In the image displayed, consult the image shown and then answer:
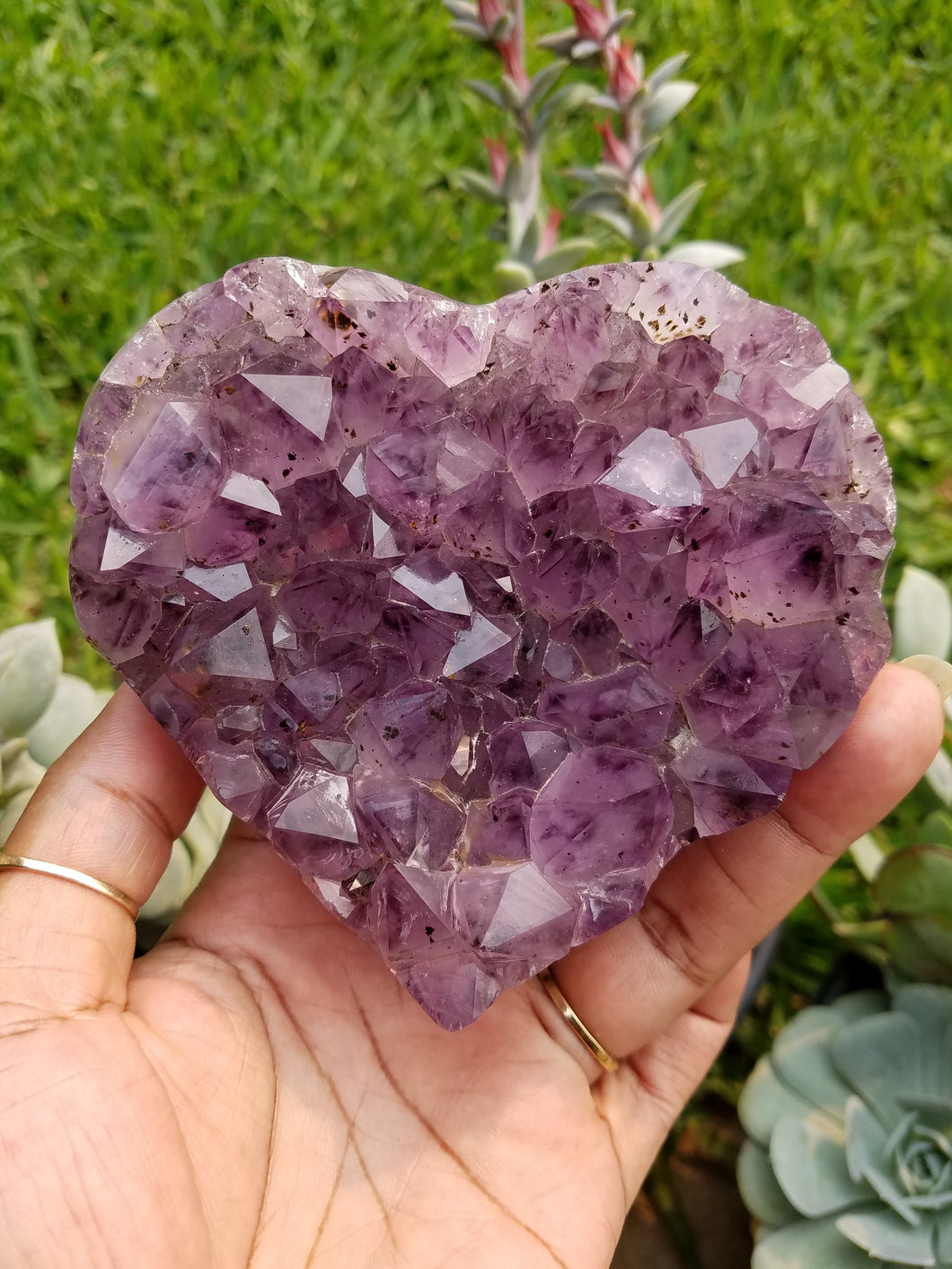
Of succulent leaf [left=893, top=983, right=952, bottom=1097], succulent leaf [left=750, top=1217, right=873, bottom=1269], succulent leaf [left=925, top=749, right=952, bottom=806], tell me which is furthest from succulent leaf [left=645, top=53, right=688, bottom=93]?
succulent leaf [left=750, top=1217, right=873, bottom=1269]

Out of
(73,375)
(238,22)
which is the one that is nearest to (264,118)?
(238,22)

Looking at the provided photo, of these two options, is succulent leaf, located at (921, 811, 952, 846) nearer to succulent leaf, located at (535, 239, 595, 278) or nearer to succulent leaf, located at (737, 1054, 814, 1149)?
succulent leaf, located at (737, 1054, 814, 1149)

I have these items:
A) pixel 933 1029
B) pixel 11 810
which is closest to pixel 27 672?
pixel 11 810

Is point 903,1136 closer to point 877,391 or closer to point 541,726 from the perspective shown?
point 541,726

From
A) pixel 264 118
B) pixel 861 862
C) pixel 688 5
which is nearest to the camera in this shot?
pixel 861 862

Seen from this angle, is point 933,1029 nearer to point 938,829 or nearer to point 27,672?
point 938,829

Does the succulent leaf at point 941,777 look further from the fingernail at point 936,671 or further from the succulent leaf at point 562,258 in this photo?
the succulent leaf at point 562,258
